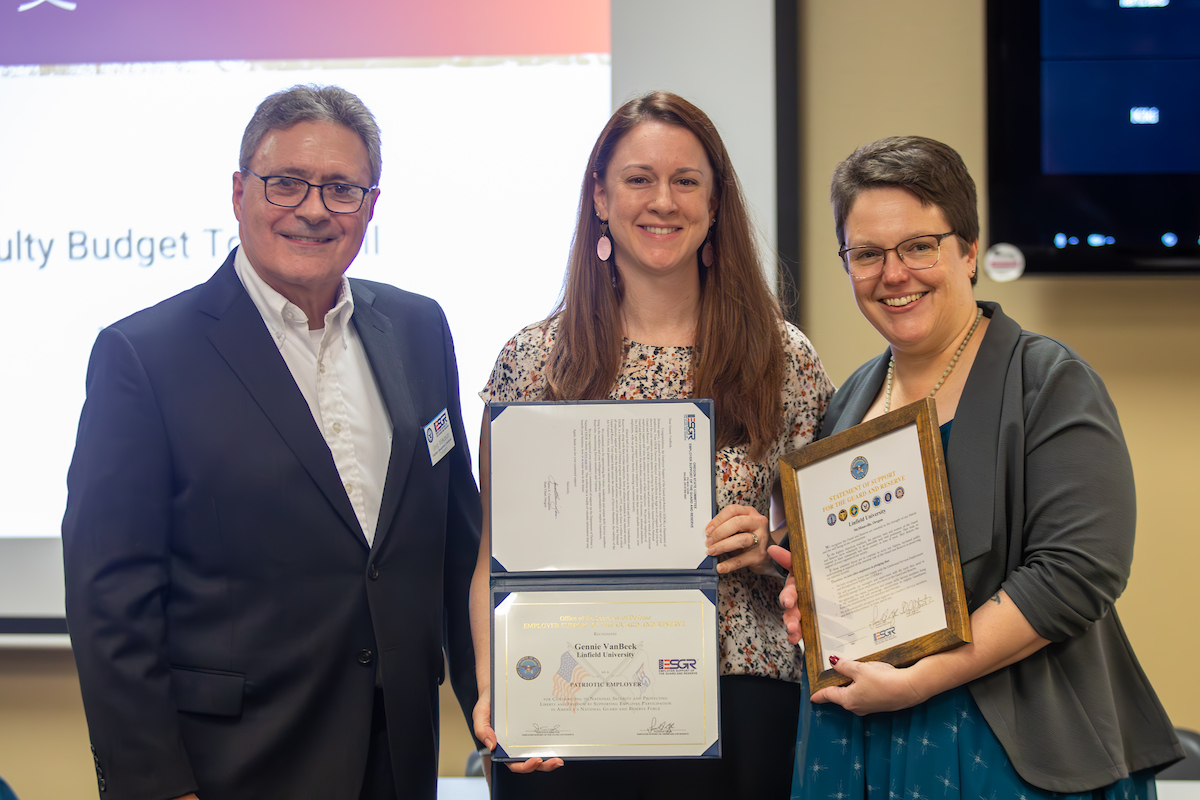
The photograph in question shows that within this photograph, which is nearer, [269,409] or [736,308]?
[269,409]

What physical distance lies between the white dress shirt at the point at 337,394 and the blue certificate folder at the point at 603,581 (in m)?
0.28

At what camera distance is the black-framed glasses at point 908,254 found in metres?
1.41

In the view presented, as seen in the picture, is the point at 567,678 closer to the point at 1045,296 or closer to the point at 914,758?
the point at 914,758

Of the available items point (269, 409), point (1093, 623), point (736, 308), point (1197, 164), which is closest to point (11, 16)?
point (269, 409)

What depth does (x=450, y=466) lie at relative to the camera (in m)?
1.81

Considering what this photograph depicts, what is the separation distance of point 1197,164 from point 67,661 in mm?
3809

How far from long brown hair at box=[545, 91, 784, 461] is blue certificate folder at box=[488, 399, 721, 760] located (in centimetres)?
17

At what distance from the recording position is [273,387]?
5.01ft

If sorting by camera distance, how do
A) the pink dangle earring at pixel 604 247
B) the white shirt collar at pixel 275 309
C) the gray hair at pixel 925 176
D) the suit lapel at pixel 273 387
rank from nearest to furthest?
the gray hair at pixel 925 176
the suit lapel at pixel 273 387
the white shirt collar at pixel 275 309
the pink dangle earring at pixel 604 247

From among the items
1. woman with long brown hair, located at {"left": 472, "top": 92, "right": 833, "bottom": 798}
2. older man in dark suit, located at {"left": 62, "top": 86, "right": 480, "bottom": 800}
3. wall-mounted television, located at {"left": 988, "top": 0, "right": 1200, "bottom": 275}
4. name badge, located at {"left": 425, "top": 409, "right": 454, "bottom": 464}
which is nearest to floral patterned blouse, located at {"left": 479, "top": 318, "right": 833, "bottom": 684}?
woman with long brown hair, located at {"left": 472, "top": 92, "right": 833, "bottom": 798}

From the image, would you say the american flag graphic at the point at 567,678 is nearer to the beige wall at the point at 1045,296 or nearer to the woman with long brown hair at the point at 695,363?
the woman with long brown hair at the point at 695,363

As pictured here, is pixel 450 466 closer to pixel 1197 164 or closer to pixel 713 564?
pixel 713 564
